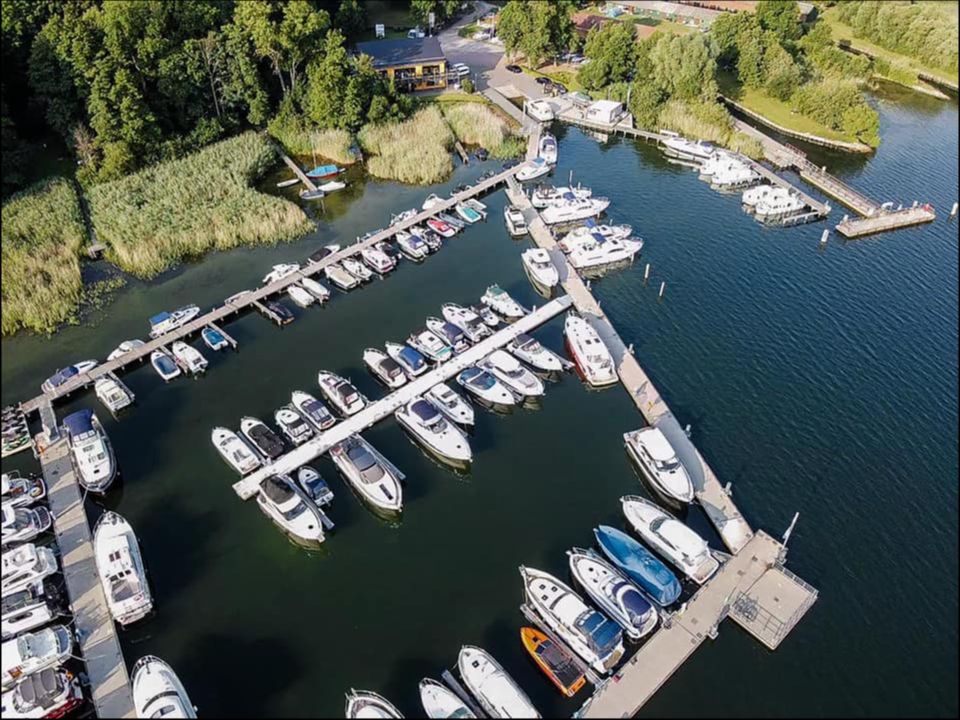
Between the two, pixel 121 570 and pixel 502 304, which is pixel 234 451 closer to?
pixel 121 570

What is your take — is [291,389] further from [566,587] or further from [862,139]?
[862,139]

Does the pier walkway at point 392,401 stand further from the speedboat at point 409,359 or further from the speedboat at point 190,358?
the speedboat at point 190,358

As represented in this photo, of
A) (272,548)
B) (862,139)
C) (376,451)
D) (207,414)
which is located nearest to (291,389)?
(207,414)

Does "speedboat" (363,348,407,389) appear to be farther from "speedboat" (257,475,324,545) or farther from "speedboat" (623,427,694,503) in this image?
"speedboat" (623,427,694,503)

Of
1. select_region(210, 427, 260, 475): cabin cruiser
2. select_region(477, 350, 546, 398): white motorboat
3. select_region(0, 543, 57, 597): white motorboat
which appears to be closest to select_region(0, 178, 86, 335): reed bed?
select_region(210, 427, 260, 475): cabin cruiser

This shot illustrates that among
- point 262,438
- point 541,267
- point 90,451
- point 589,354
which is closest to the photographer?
point 90,451

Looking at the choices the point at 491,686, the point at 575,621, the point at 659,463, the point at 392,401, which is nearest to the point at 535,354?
the point at 392,401

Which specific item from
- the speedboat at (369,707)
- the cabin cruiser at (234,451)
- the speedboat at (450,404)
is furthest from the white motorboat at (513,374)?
the speedboat at (369,707)
